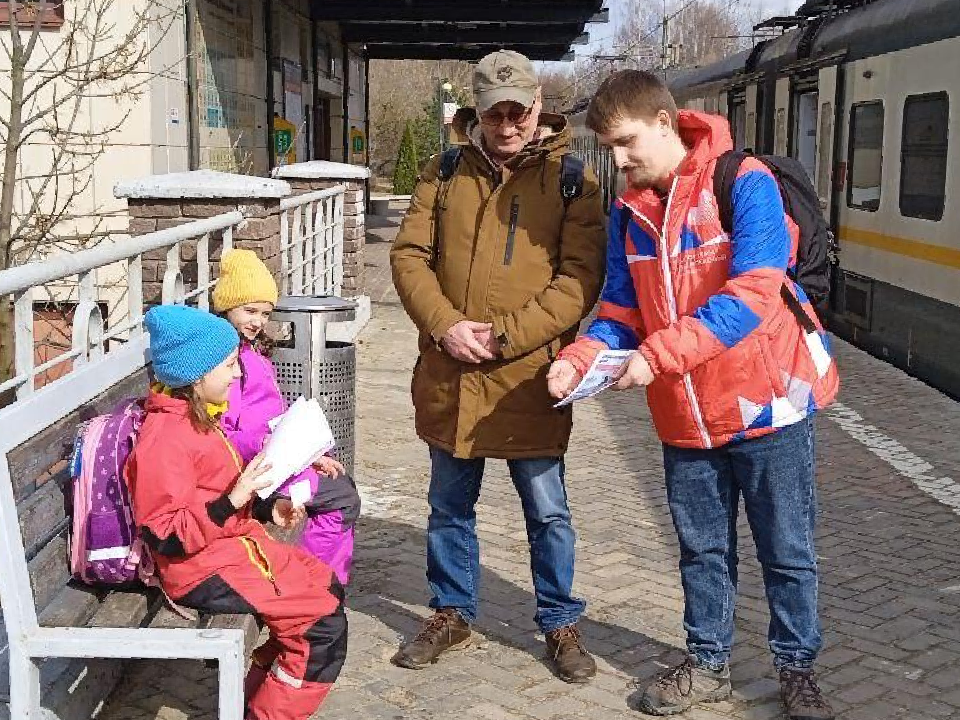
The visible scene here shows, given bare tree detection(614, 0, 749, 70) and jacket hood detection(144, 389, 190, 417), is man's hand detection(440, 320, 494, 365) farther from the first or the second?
bare tree detection(614, 0, 749, 70)

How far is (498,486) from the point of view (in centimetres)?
651

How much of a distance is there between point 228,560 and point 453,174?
1444mm

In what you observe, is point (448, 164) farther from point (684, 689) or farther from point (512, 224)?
point (684, 689)

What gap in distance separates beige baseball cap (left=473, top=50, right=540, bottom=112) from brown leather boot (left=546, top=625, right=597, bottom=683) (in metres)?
1.70

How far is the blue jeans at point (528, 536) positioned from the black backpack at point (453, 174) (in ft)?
2.33

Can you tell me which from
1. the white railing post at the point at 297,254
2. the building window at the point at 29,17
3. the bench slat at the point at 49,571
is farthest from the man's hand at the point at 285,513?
the building window at the point at 29,17

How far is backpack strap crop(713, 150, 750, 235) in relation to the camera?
344cm

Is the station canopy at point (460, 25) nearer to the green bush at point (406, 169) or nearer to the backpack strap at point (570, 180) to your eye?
the backpack strap at point (570, 180)

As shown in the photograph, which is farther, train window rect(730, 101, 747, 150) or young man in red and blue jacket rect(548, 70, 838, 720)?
train window rect(730, 101, 747, 150)

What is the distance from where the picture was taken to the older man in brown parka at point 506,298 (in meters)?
3.90

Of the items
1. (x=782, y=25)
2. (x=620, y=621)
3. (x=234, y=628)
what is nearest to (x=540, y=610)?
(x=620, y=621)

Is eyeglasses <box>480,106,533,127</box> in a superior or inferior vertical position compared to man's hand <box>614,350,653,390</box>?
superior

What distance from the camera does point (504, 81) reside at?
3.75 meters

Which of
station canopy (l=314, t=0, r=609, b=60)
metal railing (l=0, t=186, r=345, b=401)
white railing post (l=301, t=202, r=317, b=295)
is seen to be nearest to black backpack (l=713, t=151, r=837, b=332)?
metal railing (l=0, t=186, r=345, b=401)
